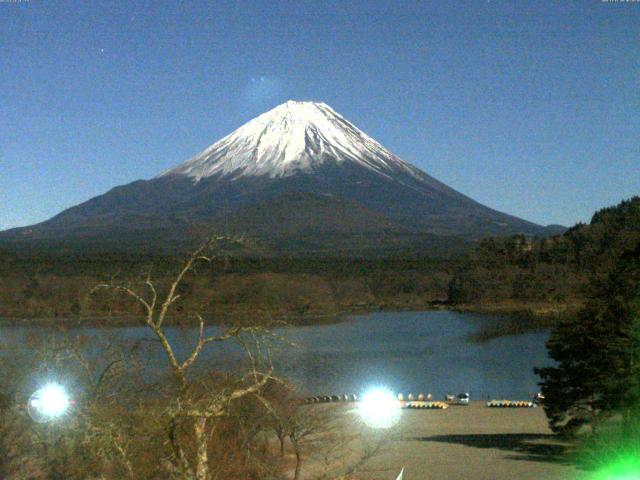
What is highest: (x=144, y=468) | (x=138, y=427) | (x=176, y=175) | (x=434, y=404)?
(x=176, y=175)

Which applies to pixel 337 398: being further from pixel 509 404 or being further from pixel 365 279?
pixel 365 279

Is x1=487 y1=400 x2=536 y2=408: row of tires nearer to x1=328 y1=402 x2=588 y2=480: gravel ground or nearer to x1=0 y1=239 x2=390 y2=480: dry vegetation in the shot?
x1=328 y1=402 x2=588 y2=480: gravel ground

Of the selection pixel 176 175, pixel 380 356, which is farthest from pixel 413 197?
pixel 380 356

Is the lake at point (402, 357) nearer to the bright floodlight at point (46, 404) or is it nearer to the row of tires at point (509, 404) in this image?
the row of tires at point (509, 404)

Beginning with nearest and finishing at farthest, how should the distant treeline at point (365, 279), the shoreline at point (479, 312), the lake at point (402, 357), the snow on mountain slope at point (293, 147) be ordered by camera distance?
the lake at point (402, 357), the shoreline at point (479, 312), the distant treeline at point (365, 279), the snow on mountain slope at point (293, 147)

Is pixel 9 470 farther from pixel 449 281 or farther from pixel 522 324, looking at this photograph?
pixel 449 281

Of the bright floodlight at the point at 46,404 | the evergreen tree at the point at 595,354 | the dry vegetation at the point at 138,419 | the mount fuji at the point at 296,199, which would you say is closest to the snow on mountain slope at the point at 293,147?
the mount fuji at the point at 296,199
